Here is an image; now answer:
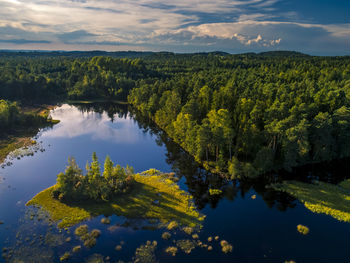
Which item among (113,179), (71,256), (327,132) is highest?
(327,132)

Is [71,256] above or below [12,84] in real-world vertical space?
below

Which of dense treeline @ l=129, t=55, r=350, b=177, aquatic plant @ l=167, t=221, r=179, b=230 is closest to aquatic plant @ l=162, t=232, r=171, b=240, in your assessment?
aquatic plant @ l=167, t=221, r=179, b=230

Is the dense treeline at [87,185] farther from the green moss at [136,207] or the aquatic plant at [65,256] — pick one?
the aquatic plant at [65,256]

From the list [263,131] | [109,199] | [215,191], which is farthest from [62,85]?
[215,191]

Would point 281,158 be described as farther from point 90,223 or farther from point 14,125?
point 14,125

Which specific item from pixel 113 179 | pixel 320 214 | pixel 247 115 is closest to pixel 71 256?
pixel 113 179

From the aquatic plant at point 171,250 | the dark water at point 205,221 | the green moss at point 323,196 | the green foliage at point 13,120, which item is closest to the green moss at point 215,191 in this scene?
the dark water at point 205,221

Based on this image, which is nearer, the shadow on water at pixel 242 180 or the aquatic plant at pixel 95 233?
the aquatic plant at pixel 95 233
